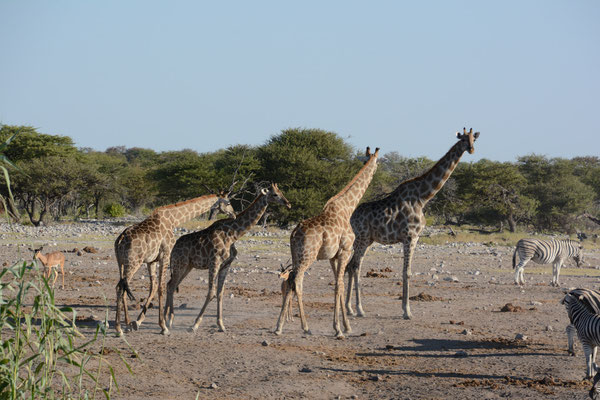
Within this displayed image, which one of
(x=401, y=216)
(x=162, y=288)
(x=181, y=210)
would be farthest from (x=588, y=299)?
(x=181, y=210)

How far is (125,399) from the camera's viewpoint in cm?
742

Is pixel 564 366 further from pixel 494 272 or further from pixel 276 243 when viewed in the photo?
pixel 276 243

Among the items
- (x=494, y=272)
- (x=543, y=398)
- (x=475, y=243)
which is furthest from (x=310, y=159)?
(x=543, y=398)

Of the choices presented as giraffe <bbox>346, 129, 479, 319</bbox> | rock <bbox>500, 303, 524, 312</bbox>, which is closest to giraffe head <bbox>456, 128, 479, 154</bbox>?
giraffe <bbox>346, 129, 479, 319</bbox>

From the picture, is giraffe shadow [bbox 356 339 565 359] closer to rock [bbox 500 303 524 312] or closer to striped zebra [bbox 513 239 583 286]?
rock [bbox 500 303 524 312]

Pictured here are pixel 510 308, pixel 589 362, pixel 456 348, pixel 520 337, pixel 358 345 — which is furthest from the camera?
pixel 510 308

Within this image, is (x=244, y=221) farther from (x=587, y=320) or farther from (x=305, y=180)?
(x=305, y=180)

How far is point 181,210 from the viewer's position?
37.5ft

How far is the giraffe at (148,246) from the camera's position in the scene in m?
10.2

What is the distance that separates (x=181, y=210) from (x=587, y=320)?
242 inches

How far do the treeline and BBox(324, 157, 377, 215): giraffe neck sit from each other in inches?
934

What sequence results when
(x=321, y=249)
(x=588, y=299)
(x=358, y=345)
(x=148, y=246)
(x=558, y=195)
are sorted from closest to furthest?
(x=588, y=299) → (x=358, y=345) → (x=148, y=246) → (x=321, y=249) → (x=558, y=195)

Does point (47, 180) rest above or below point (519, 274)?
above

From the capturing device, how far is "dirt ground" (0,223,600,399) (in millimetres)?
7906
